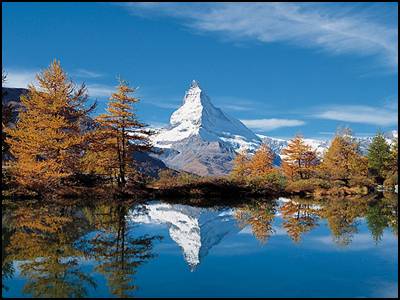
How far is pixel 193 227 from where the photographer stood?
16.5m

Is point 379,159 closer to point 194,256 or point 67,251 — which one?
point 194,256

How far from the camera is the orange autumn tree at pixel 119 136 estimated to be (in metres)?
31.7

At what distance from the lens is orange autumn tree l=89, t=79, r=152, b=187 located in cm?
3173

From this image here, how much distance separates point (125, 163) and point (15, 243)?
20.7m

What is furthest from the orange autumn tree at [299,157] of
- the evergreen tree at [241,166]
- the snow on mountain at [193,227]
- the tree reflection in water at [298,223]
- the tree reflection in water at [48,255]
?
the tree reflection in water at [48,255]

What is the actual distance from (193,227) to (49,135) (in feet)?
47.0

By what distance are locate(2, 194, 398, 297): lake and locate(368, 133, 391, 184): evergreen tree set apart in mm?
41271

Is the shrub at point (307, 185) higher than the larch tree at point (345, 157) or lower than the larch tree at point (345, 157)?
lower

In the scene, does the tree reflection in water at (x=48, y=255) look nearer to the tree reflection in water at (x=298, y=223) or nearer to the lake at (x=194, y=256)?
the lake at (x=194, y=256)

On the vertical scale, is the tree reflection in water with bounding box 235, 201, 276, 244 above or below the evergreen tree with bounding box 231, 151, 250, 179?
below

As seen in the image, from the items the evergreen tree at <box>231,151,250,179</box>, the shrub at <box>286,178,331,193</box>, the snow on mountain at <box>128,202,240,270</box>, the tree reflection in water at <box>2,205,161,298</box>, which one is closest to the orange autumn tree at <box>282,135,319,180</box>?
the evergreen tree at <box>231,151,250,179</box>

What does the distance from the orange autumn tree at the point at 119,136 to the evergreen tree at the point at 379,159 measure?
3704cm

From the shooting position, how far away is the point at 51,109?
2825 centimetres

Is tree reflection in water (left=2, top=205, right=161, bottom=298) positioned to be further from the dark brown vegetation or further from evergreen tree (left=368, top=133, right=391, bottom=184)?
evergreen tree (left=368, top=133, right=391, bottom=184)
